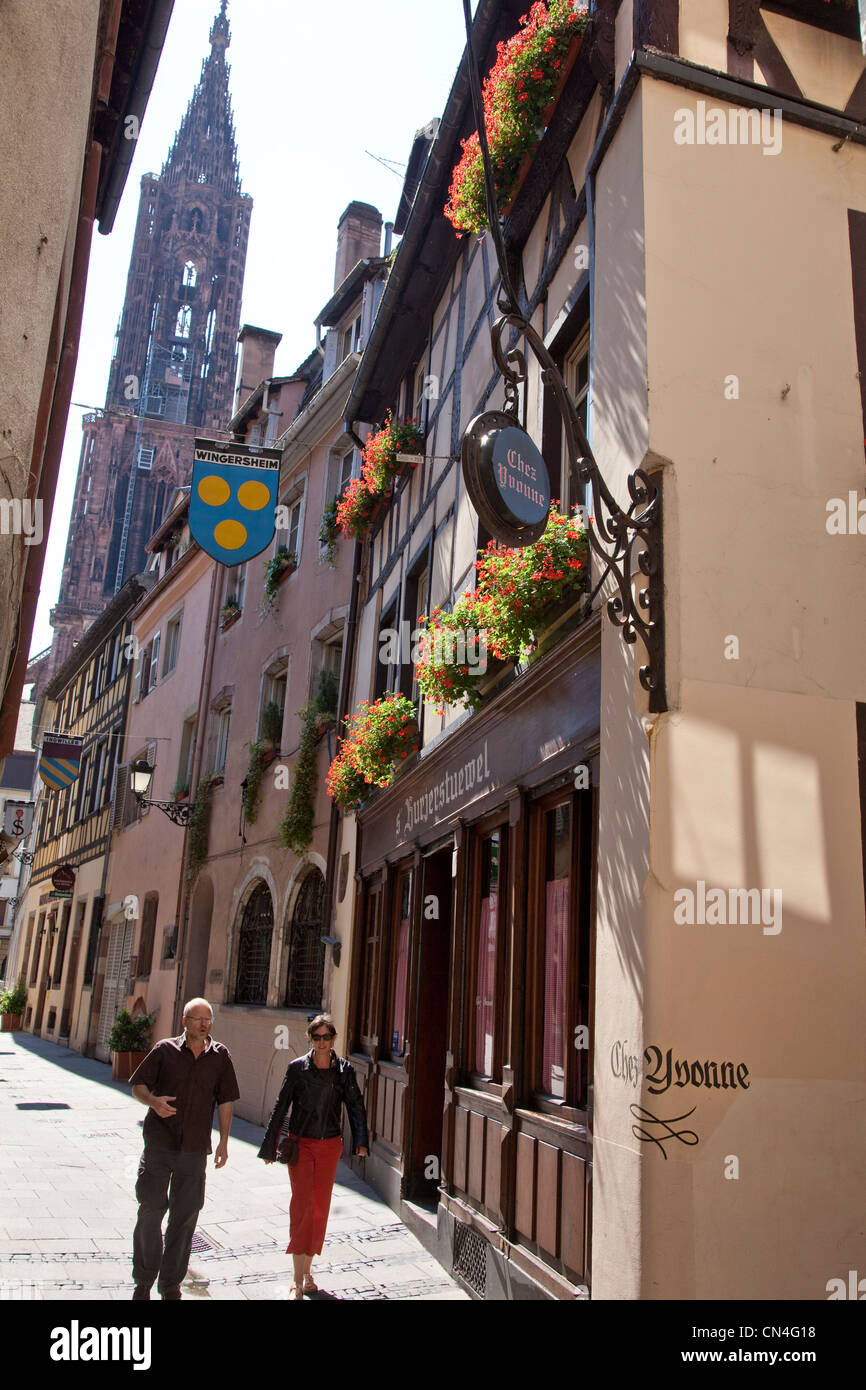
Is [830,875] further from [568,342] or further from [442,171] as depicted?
[442,171]

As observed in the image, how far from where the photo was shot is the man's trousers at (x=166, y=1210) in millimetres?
5992

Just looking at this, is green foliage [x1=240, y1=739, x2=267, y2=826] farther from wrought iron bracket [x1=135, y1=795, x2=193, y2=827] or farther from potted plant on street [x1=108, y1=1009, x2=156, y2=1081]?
potted plant on street [x1=108, y1=1009, x2=156, y2=1081]

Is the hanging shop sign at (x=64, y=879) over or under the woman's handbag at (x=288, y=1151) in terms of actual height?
over

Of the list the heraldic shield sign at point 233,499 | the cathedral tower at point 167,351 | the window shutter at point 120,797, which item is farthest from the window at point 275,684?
the cathedral tower at point 167,351

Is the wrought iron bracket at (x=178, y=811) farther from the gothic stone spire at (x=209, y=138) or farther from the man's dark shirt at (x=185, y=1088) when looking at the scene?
the gothic stone spire at (x=209, y=138)

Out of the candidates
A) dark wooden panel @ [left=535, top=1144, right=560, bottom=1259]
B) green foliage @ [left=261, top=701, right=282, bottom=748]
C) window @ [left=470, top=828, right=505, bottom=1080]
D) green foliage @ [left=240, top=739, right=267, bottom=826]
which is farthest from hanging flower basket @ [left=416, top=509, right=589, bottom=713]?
green foliage @ [left=240, top=739, right=267, bottom=826]

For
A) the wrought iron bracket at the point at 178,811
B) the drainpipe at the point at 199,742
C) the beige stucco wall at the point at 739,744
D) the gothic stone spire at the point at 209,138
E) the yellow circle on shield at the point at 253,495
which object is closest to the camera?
the beige stucco wall at the point at 739,744

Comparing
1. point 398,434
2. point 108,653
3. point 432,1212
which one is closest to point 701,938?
point 432,1212

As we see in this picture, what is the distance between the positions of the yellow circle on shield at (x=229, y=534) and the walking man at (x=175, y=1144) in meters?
4.82

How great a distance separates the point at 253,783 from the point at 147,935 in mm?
6903

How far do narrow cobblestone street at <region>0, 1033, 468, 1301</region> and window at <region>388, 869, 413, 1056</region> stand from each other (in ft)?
4.52

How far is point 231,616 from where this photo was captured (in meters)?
19.4

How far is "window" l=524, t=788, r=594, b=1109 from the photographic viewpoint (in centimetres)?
596

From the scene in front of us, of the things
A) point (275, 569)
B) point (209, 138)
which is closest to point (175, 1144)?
point (275, 569)
